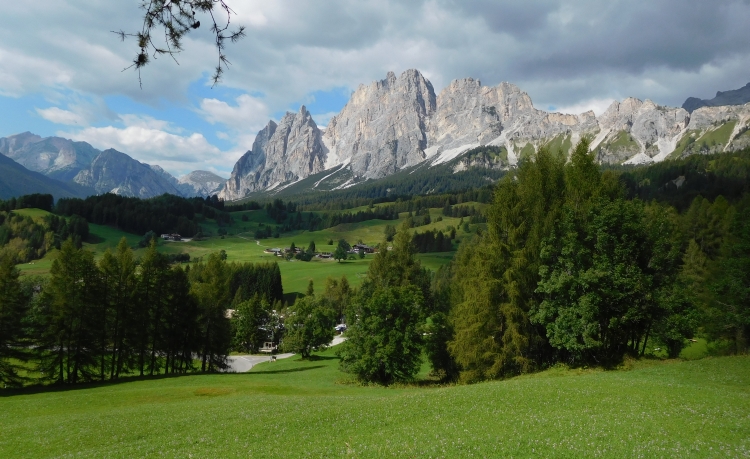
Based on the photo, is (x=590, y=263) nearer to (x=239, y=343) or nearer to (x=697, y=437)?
(x=697, y=437)

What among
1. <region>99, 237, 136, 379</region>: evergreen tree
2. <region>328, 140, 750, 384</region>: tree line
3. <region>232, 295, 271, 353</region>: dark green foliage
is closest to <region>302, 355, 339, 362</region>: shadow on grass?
<region>232, 295, 271, 353</region>: dark green foliage

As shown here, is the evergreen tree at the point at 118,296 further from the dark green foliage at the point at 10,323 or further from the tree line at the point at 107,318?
the dark green foliage at the point at 10,323

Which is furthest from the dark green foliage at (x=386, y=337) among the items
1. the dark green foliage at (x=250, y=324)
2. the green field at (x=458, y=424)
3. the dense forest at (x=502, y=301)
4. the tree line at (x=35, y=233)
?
the tree line at (x=35, y=233)

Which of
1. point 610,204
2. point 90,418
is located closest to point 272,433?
point 90,418

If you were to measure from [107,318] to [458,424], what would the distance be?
4415cm

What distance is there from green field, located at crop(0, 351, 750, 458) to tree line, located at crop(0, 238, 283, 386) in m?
14.6

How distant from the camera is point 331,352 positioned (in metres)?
84.2

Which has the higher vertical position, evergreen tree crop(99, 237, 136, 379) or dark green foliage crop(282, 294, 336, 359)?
evergreen tree crop(99, 237, 136, 379)

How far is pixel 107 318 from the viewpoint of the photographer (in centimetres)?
4609

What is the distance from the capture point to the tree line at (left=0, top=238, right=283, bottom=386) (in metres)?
40.2

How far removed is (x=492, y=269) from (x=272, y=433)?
75.0 ft

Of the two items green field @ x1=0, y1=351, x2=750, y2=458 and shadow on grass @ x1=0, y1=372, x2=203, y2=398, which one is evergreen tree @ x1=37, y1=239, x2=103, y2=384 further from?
green field @ x1=0, y1=351, x2=750, y2=458

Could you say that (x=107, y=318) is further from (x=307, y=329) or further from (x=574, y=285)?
(x=574, y=285)

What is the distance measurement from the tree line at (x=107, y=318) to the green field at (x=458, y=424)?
1464cm
